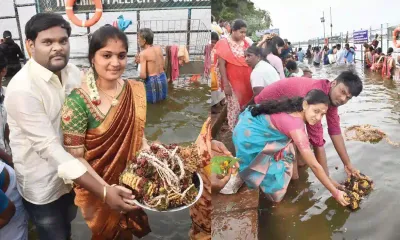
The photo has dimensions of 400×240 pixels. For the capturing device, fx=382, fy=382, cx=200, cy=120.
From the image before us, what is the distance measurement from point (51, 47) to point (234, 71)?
213 cm

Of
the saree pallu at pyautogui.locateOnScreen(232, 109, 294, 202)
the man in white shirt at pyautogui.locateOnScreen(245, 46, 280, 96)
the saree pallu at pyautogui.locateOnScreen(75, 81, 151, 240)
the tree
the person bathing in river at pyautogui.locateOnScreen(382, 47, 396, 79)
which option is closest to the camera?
the saree pallu at pyautogui.locateOnScreen(75, 81, 151, 240)

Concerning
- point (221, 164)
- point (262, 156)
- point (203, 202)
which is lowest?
point (262, 156)

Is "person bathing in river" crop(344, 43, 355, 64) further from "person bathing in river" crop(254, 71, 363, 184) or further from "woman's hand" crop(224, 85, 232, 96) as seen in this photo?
"person bathing in river" crop(254, 71, 363, 184)

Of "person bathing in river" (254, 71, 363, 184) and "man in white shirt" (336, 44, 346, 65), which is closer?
"person bathing in river" (254, 71, 363, 184)

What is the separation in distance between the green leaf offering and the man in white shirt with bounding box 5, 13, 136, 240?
486 millimetres

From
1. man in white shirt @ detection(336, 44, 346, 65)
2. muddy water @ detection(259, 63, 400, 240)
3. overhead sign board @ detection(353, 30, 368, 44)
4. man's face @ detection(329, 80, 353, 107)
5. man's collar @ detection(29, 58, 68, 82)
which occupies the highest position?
overhead sign board @ detection(353, 30, 368, 44)

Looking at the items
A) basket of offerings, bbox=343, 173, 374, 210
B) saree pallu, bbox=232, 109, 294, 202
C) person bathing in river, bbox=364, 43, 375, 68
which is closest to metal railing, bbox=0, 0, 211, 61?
saree pallu, bbox=232, 109, 294, 202

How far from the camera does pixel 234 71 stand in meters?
3.23

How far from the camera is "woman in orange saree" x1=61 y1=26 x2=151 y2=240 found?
1174 mm

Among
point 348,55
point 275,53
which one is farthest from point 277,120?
point 348,55

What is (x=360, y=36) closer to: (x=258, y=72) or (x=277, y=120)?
(x=258, y=72)

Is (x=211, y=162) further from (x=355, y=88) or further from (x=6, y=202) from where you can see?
(x=355, y=88)

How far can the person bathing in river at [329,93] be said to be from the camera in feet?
7.70

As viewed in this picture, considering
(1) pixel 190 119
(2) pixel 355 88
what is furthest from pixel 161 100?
(2) pixel 355 88
